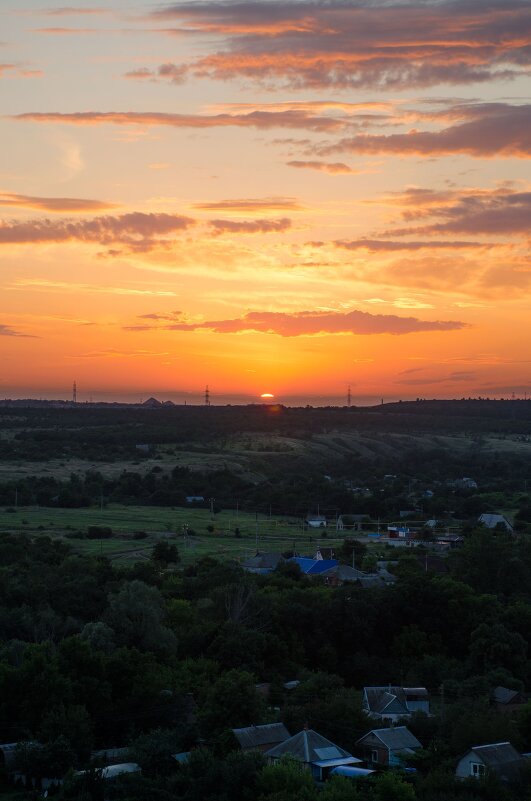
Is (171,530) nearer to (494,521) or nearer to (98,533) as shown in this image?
(98,533)

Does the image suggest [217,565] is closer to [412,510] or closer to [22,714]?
[22,714]

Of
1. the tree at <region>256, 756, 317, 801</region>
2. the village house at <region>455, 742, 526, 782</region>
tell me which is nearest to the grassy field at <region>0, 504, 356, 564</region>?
the village house at <region>455, 742, 526, 782</region>

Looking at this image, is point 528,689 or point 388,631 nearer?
point 528,689

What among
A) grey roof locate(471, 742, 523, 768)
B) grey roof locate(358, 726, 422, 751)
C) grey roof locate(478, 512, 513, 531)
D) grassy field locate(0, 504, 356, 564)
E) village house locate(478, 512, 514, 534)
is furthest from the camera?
grey roof locate(478, 512, 513, 531)

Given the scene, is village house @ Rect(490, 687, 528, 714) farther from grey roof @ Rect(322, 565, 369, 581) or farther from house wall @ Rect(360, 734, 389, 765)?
grey roof @ Rect(322, 565, 369, 581)

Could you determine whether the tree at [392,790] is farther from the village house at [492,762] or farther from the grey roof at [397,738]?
the grey roof at [397,738]

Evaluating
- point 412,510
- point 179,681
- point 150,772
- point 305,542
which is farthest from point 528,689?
point 412,510
